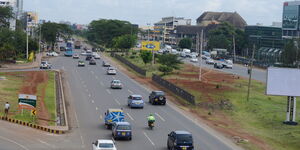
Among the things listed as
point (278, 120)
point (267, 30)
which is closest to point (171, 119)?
point (278, 120)

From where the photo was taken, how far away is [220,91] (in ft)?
216

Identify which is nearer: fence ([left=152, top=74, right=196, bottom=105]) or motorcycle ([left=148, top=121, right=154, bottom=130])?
motorcycle ([left=148, top=121, right=154, bottom=130])

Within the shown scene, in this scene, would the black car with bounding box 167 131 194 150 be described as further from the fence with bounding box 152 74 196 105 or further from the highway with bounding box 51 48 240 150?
the fence with bounding box 152 74 196 105

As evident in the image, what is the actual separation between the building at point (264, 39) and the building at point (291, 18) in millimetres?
5736

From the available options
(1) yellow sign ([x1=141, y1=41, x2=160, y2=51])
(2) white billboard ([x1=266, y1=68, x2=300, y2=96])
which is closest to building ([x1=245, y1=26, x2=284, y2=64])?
(1) yellow sign ([x1=141, y1=41, x2=160, y2=51])

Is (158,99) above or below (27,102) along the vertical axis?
below

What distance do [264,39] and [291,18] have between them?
15.7m

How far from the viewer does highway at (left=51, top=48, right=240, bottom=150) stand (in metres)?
34.8

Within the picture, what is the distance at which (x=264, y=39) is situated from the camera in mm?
157625

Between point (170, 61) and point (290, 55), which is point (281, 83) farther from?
point (290, 55)

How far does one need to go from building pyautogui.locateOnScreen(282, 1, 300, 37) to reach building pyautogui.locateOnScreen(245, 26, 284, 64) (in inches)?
226

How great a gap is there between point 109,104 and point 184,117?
969cm

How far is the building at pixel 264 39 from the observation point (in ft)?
474

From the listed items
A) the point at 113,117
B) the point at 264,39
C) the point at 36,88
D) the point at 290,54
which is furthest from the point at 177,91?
the point at 264,39
